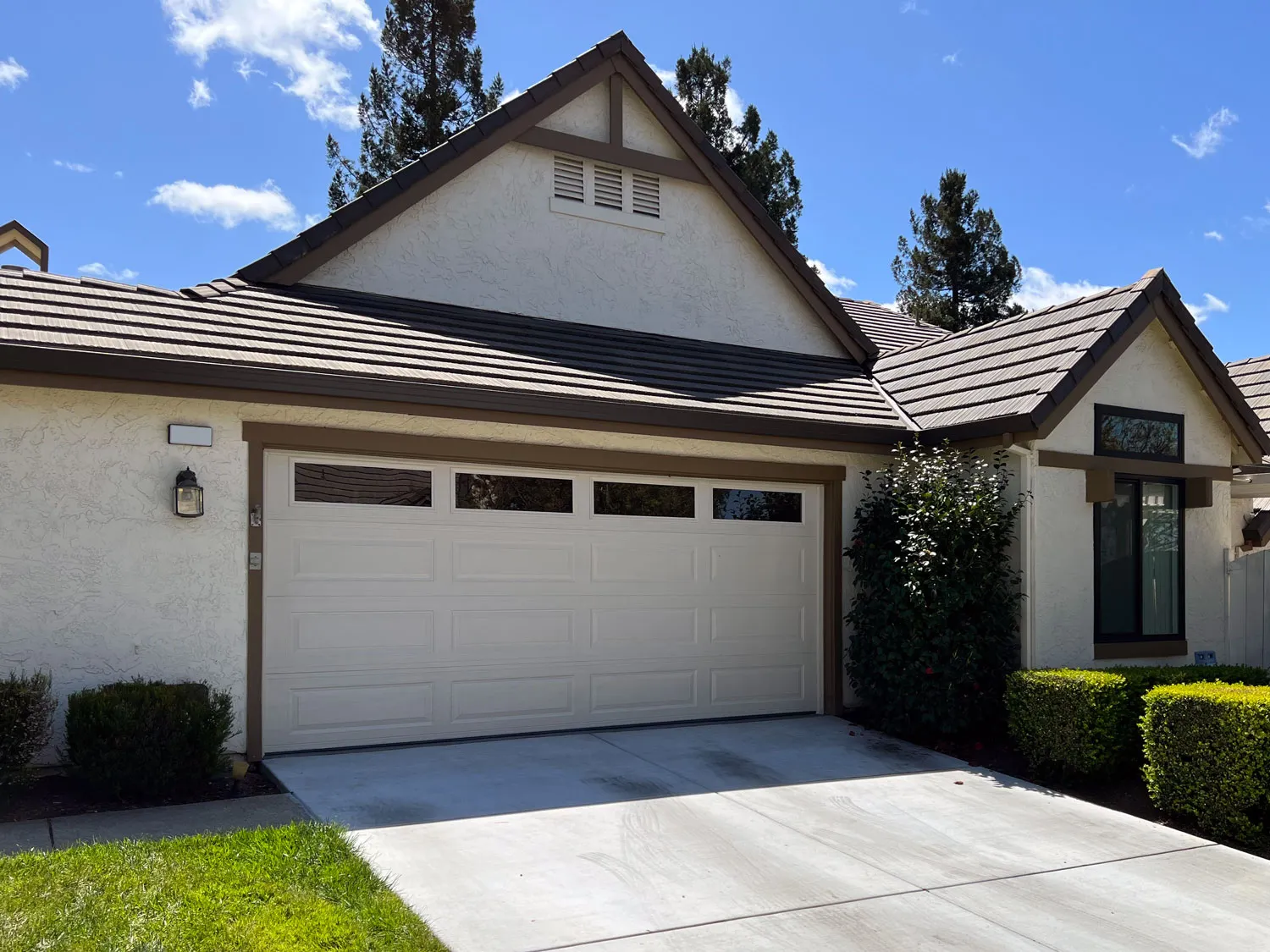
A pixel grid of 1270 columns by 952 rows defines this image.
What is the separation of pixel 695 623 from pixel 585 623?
1.16 metres

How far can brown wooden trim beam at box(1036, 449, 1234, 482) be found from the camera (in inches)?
376

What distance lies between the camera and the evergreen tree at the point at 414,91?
22531 millimetres

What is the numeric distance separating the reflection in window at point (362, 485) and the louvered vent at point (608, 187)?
413cm

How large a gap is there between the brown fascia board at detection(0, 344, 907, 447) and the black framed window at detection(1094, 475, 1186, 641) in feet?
7.37

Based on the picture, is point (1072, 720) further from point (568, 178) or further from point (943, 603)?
point (568, 178)

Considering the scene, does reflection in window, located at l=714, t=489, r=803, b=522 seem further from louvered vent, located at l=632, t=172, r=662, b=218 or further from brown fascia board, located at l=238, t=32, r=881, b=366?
louvered vent, located at l=632, t=172, r=662, b=218

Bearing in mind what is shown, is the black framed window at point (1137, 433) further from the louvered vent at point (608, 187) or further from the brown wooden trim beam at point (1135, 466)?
the louvered vent at point (608, 187)

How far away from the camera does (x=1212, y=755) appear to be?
692 centimetres

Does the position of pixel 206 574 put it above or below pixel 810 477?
below

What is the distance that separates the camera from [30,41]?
15.2 m

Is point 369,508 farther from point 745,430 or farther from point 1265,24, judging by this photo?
point 1265,24

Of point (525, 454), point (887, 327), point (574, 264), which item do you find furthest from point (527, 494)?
point (887, 327)

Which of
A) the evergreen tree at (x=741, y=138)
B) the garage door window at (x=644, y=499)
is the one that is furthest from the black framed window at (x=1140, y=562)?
the evergreen tree at (x=741, y=138)

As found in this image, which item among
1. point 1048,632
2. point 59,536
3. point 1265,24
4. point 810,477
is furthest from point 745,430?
point 1265,24
